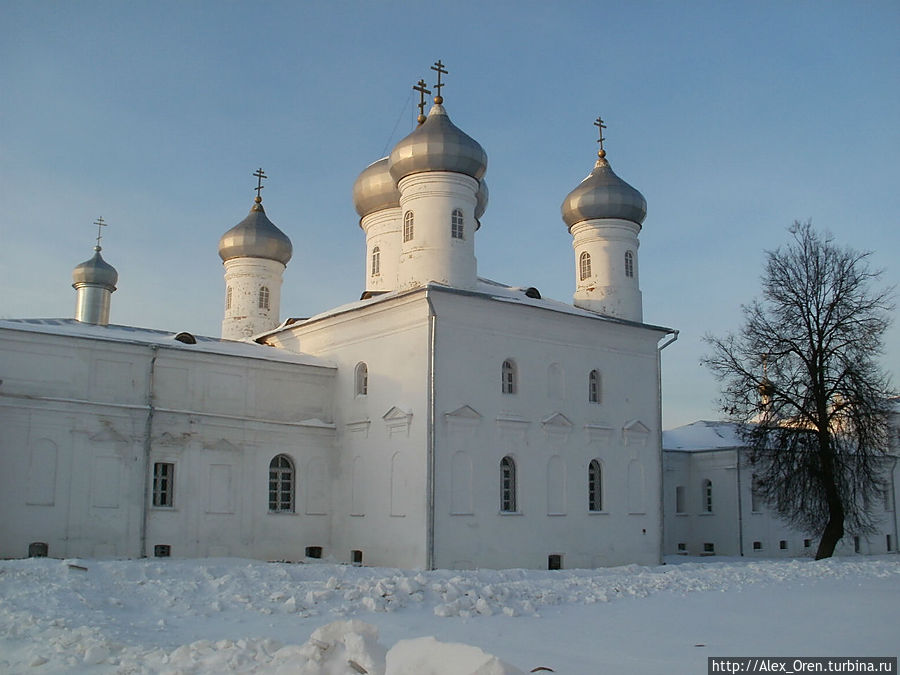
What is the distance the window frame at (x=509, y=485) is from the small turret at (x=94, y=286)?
16643mm

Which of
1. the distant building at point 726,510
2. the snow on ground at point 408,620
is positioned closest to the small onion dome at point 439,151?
the snow on ground at point 408,620

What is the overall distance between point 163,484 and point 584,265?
11.9 m

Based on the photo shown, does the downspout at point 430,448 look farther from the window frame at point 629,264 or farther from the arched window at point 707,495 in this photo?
the arched window at point 707,495

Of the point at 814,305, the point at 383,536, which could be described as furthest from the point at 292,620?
the point at 814,305

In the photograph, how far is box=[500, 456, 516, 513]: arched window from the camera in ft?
66.6

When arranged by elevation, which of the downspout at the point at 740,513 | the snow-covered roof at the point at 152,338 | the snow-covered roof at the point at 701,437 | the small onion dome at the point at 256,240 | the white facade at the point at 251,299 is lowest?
the downspout at the point at 740,513

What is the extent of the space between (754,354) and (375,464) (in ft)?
31.4

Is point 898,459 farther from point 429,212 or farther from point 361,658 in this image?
point 361,658

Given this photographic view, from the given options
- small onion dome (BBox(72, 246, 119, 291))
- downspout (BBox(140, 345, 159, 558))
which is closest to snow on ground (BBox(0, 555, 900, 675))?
downspout (BBox(140, 345, 159, 558))

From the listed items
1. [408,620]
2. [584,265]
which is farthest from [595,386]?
[408,620]

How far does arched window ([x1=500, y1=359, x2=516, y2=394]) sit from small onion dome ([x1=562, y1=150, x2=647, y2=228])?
5.70 metres

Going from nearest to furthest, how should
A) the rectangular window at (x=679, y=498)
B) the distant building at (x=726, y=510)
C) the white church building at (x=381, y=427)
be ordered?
the white church building at (x=381, y=427)
the distant building at (x=726, y=510)
the rectangular window at (x=679, y=498)

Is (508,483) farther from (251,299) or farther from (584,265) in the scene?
(251,299)

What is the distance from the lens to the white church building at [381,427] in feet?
61.1
